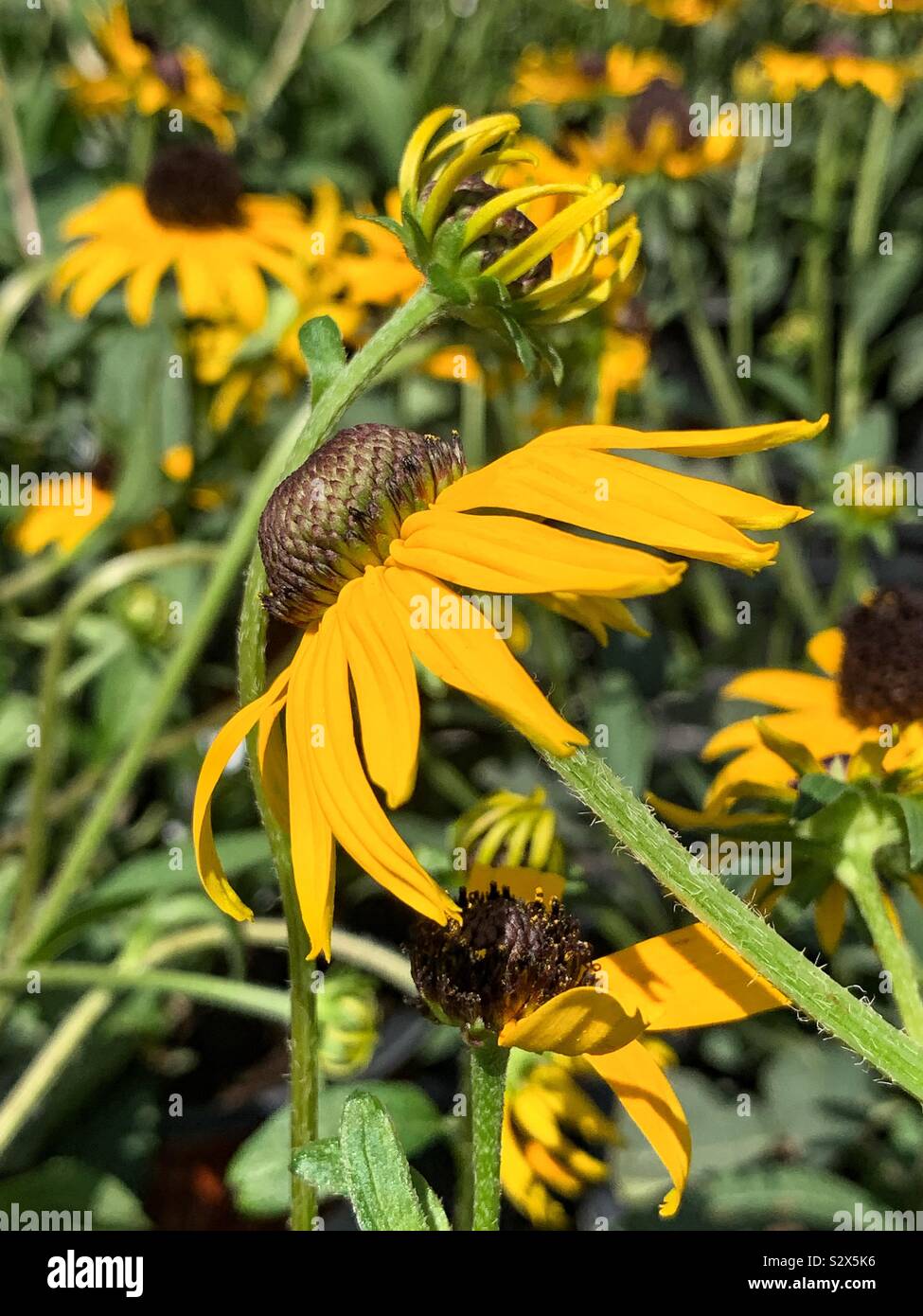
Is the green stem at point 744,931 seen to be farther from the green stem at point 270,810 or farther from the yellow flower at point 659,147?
the yellow flower at point 659,147

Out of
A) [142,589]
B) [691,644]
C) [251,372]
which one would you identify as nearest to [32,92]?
[251,372]

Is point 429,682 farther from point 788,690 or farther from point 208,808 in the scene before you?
point 208,808

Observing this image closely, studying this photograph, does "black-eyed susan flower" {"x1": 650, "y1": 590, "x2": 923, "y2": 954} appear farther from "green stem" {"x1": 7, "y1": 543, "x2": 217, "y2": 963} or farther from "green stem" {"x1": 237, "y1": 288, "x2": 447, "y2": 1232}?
"green stem" {"x1": 7, "y1": 543, "x2": 217, "y2": 963}

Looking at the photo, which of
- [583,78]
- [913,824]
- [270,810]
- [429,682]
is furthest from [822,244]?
[270,810]

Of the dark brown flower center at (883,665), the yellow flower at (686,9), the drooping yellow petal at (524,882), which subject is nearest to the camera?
the drooping yellow petal at (524,882)

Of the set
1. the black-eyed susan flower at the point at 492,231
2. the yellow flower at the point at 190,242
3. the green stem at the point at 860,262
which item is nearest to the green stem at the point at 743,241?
the green stem at the point at 860,262

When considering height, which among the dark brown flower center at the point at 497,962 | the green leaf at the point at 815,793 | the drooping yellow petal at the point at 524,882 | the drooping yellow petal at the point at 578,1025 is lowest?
the drooping yellow petal at the point at 578,1025

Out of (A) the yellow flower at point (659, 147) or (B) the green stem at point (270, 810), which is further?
(A) the yellow flower at point (659, 147)
